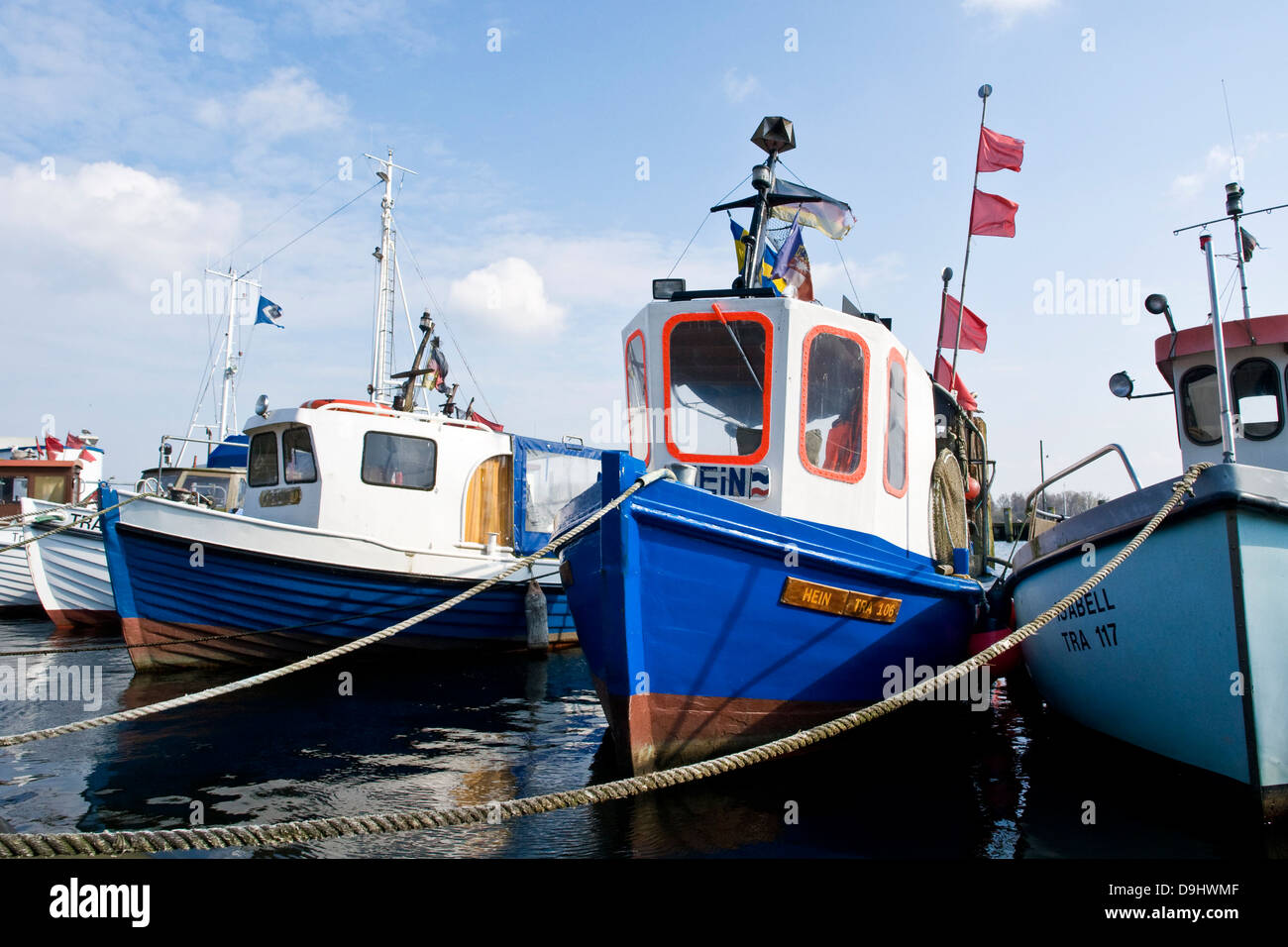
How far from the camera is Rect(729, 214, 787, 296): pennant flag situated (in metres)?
8.15

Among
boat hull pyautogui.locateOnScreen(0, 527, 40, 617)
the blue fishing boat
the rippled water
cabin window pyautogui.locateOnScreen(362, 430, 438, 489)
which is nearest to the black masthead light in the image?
the blue fishing boat

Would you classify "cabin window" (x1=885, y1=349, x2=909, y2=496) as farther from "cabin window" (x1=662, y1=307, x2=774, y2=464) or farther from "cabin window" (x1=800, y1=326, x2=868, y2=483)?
"cabin window" (x1=662, y1=307, x2=774, y2=464)

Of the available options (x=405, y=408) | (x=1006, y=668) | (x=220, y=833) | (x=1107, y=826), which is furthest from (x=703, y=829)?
(x=405, y=408)

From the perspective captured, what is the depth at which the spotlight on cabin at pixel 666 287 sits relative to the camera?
266 inches

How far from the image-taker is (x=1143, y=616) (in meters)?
5.15

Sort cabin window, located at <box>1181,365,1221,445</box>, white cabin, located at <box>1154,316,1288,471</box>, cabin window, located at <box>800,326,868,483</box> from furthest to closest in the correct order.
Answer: cabin window, located at <box>1181,365,1221,445</box>
white cabin, located at <box>1154,316,1288,471</box>
cabin window, located at <box>800,326,868,483</box>

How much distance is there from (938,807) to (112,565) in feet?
33.3

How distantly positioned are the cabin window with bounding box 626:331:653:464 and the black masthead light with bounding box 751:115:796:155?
2.76m

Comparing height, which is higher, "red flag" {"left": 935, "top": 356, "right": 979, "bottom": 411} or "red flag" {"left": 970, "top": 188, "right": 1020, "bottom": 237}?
"red flag" {"left": 970, "top": 188, "right": 1020, "bottom": 237}

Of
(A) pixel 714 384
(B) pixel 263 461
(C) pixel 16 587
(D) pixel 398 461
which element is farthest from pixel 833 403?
(C) pixel 16 587

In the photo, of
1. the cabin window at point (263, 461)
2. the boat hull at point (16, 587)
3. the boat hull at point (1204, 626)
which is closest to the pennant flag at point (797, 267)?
the boat hull at point (1204, 626)

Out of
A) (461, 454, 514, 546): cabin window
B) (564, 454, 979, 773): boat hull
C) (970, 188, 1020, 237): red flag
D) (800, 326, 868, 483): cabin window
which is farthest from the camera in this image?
(461, 454, 514, 546): cabin window

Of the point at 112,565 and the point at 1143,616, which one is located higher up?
the point at 112,565
